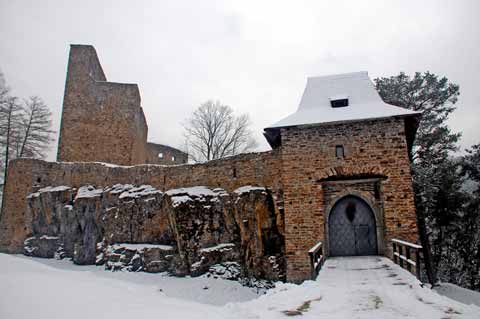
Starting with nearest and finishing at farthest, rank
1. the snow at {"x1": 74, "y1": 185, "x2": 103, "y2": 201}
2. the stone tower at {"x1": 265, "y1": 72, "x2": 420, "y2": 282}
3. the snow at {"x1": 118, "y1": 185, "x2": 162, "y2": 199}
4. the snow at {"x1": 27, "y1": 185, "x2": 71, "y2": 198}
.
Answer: the stone tower at {"x1": 265, "y1": 72, "x2": 420, "y2": 282}, the snow at {"x1": 118, "y1": 185, "x2": 162, "y2": 199}, the snow at {"x1": 74, "y1": 185, "x2": 103, "y2": 201}, the snow at {"x1": 27, "y1": 185, "x2": 71, "y2": 198}

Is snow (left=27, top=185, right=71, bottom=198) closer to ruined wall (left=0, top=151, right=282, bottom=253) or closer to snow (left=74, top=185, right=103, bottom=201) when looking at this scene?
ruined wall (left=0, top=151, right=282, bottom=253)

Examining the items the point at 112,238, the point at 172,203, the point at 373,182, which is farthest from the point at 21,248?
the point at 373,182

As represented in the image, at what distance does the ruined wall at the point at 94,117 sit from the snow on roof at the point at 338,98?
13094mm

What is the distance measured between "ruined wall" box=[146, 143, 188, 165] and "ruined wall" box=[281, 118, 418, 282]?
17287 mm

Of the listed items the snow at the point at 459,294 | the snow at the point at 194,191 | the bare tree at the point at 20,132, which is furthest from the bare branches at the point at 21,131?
the snow at the point at 459,294

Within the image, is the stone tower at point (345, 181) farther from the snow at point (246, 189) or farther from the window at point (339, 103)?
the snow at point (246, 189)

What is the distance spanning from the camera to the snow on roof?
10.6m

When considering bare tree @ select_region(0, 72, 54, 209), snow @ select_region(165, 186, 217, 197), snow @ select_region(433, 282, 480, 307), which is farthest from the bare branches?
snow @ select_region(433, 282, 480, 307)

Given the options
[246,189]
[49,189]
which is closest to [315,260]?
[246,189]

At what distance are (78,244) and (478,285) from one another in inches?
808

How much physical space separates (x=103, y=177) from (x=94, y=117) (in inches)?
227

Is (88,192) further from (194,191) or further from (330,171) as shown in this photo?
(330,171)

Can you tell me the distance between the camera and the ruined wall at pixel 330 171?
9680mm

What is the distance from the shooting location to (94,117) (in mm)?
20969
